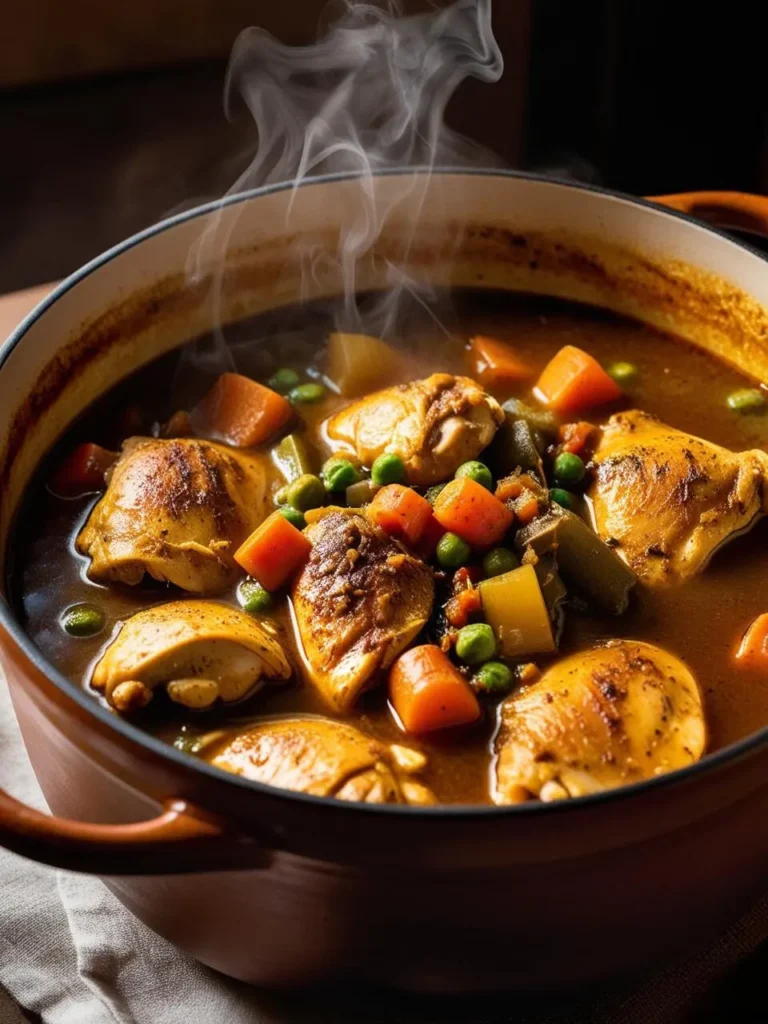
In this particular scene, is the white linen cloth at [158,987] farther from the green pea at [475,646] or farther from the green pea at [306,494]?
the green pea at [306,494]

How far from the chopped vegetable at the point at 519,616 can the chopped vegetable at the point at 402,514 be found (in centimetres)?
24

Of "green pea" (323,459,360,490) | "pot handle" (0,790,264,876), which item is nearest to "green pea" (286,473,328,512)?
"green pea" (323,459,360,490)

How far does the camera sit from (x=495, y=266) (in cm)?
335

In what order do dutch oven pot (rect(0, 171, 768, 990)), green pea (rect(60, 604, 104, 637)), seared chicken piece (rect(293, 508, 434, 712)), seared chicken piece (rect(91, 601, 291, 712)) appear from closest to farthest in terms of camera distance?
1. dutch oven pot (rect(0, 171, 768, 990))
2. seared chicken piece (rect(91, 601, 291, 712))
3. seared chicken piece (rect(293, 508, 434, 712))
4. green pea (rect(60, 604, 104, 637))

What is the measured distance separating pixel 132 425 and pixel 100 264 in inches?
15.1

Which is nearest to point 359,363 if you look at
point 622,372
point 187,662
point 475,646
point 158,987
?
point 622,372

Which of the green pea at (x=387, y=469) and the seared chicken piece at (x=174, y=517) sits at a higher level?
the green pea at (x=387, y=469)

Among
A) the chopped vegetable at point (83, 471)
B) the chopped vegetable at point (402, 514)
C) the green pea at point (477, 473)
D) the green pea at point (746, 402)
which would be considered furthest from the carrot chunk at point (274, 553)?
the green pea at point (746, 402)

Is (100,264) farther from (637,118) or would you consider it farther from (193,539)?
(637,118)

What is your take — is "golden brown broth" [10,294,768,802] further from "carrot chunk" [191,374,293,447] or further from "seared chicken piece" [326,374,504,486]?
"seared chicken piece" [326,374,504,486]

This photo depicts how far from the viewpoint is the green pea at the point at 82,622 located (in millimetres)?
2330

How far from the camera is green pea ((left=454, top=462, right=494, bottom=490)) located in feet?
8.41

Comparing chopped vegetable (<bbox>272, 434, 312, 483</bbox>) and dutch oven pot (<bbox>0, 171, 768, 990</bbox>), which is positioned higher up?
dutch oven pot (<bbox>0, 171, 768, 990</bbox>)

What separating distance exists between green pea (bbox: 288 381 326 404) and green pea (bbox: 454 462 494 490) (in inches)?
20.5
